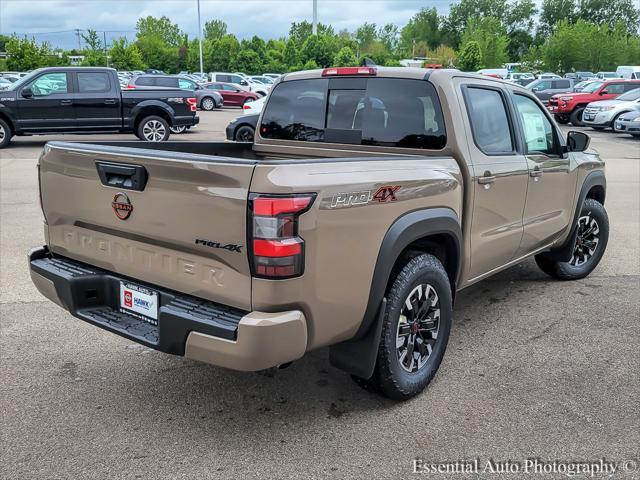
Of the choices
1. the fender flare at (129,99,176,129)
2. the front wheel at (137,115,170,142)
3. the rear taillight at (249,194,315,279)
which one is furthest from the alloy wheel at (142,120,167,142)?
the rear taillight at (249,194,315,279)

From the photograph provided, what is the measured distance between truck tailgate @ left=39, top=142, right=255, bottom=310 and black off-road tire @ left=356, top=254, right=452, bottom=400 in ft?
2.86

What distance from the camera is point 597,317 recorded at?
468 cm

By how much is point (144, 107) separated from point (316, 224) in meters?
13.5

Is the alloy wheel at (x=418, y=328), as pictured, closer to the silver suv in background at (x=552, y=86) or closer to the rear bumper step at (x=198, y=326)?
the rear bumper step at (x=198, y=326)

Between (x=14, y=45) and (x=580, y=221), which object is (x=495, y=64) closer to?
(x=14, y=45)

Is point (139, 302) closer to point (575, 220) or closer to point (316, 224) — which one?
point (316, 224)

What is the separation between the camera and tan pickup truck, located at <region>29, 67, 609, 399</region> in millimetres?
2555

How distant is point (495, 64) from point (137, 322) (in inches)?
2816

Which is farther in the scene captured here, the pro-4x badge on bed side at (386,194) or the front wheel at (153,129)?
the front wheel at (153,129)

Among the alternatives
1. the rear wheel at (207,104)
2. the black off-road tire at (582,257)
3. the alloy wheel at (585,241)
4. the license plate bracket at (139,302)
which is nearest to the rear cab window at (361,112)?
the license plate bracket at (139,302)

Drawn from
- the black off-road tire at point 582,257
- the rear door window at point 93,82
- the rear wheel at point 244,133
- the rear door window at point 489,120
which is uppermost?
the rear door window at point 93,82

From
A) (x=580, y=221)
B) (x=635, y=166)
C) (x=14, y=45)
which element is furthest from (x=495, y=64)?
(x=580, y=221)

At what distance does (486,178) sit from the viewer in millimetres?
3834

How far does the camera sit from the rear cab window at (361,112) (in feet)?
12.4
